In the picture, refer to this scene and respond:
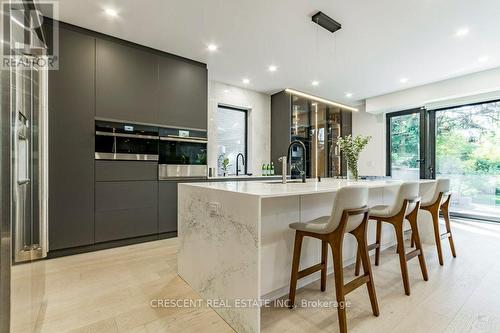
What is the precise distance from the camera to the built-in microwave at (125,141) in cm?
294

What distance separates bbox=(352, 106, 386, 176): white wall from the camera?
5758mm

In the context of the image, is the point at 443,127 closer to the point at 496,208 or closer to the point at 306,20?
the point at 496,208

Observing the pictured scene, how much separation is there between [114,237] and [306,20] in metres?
3.53

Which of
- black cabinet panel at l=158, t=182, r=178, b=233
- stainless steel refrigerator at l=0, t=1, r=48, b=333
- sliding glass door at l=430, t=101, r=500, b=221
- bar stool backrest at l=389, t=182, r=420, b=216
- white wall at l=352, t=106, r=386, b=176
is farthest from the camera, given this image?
white wall at l=352, t=106, r=386, b=176

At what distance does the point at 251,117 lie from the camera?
5145 mm

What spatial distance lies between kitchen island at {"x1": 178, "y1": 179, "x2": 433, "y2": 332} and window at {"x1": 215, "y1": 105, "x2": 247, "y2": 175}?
268 centimetres

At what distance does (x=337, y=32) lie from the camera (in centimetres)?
292

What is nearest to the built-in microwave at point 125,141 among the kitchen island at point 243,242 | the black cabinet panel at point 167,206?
the black cabinet panel at point 167,206

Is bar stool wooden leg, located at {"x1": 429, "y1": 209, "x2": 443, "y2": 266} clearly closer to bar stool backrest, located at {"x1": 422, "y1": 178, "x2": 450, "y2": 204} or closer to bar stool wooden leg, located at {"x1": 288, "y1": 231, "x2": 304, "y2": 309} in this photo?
bar stool backrest, located at {"x1": 422, "y1": 178, "x2": 450, "y2": 204}

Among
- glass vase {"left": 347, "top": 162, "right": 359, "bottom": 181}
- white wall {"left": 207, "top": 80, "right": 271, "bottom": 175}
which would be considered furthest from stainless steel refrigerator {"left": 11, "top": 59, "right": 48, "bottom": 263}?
glass vase {"left": 347, "top": 162, "right": 359, "bottom": 181}

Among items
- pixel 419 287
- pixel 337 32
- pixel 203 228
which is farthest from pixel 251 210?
pixel 337 32

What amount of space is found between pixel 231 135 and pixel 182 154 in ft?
5.38

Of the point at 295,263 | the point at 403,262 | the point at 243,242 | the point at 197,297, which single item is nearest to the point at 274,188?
the point at 243,242

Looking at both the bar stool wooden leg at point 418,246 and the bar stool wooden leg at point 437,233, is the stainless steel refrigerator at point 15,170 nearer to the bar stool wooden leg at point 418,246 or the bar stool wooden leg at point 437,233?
the bar stool wooden leg at point 418,246
